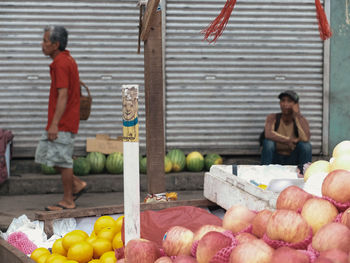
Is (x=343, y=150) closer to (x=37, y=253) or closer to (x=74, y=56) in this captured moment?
(x=37, y=253)

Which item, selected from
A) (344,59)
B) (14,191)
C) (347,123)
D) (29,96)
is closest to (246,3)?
(344,59)

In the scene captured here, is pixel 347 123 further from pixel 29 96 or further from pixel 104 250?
pixel 104 250

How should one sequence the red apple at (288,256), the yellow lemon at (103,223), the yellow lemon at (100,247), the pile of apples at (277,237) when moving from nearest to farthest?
the red apple at (288,256) → the pile of apples at (277,237) → the yellow lemon at (100,247) → the yellow lemon at (103,223)

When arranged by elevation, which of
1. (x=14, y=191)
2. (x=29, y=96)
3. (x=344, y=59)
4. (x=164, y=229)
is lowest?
(x=14, y=191)

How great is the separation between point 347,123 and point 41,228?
5638 mm

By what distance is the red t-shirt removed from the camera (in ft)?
19.6

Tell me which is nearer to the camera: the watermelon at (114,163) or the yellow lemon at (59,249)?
the yellow lemon at (59,249)

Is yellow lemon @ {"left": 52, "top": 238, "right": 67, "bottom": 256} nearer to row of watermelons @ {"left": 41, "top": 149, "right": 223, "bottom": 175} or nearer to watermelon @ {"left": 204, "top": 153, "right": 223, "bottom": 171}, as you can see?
row of watermelons @ {"left": 41, "top": 149, "right": 223, "bottom": 175}

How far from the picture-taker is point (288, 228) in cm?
215

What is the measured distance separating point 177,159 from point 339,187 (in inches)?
213

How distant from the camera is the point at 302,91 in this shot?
830 centimetres

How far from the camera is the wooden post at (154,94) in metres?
4.38

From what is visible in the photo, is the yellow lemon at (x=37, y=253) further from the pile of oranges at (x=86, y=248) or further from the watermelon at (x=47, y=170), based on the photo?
the watermelon at (x=47, y=170)

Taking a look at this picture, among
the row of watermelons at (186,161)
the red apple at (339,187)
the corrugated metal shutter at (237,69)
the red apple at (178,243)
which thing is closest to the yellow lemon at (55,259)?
the red apple at (178,243)
